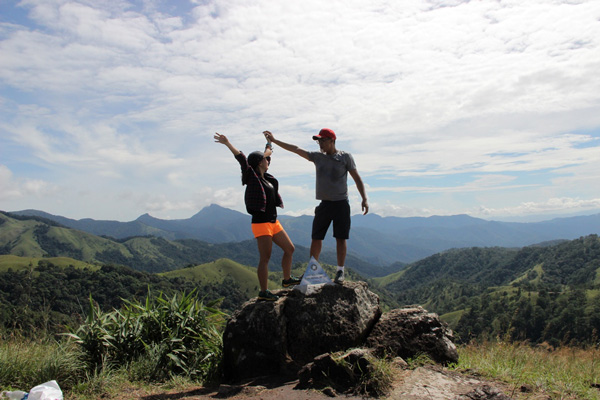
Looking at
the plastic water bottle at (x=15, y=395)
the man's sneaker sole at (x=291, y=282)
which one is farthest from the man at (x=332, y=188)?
the plastic water bottle at (x=15, y=395)

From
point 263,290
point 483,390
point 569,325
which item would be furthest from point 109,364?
point 569,325

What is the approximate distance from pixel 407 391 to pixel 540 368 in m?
2.64

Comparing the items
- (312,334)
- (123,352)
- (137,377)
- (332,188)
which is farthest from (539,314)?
(137,377)

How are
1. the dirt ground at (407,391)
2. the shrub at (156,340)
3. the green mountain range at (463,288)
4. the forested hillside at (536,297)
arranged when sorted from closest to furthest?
the dirt ground at (407,391) → the shrub at (156,340) → the green mountain range at (463,288) → the forested hillside at (536,297)

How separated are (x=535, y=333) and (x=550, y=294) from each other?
16.6 m

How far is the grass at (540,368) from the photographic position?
179 inches

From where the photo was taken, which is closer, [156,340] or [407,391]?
[407,391]

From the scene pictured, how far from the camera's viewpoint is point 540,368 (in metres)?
5.59

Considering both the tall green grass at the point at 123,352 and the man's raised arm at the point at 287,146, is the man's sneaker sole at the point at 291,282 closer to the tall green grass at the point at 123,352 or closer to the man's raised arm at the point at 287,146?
the tall green grass at the point at 123,352

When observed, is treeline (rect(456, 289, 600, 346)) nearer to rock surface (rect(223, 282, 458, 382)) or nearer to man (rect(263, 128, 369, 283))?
rock surface (rect(223, 282, 458, 382))

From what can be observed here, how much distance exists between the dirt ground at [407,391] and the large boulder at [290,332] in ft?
1.13

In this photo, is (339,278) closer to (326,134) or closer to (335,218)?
(335,218)

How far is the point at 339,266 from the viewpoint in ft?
22.6

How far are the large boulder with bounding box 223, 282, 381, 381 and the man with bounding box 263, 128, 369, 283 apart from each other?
2.33ft
